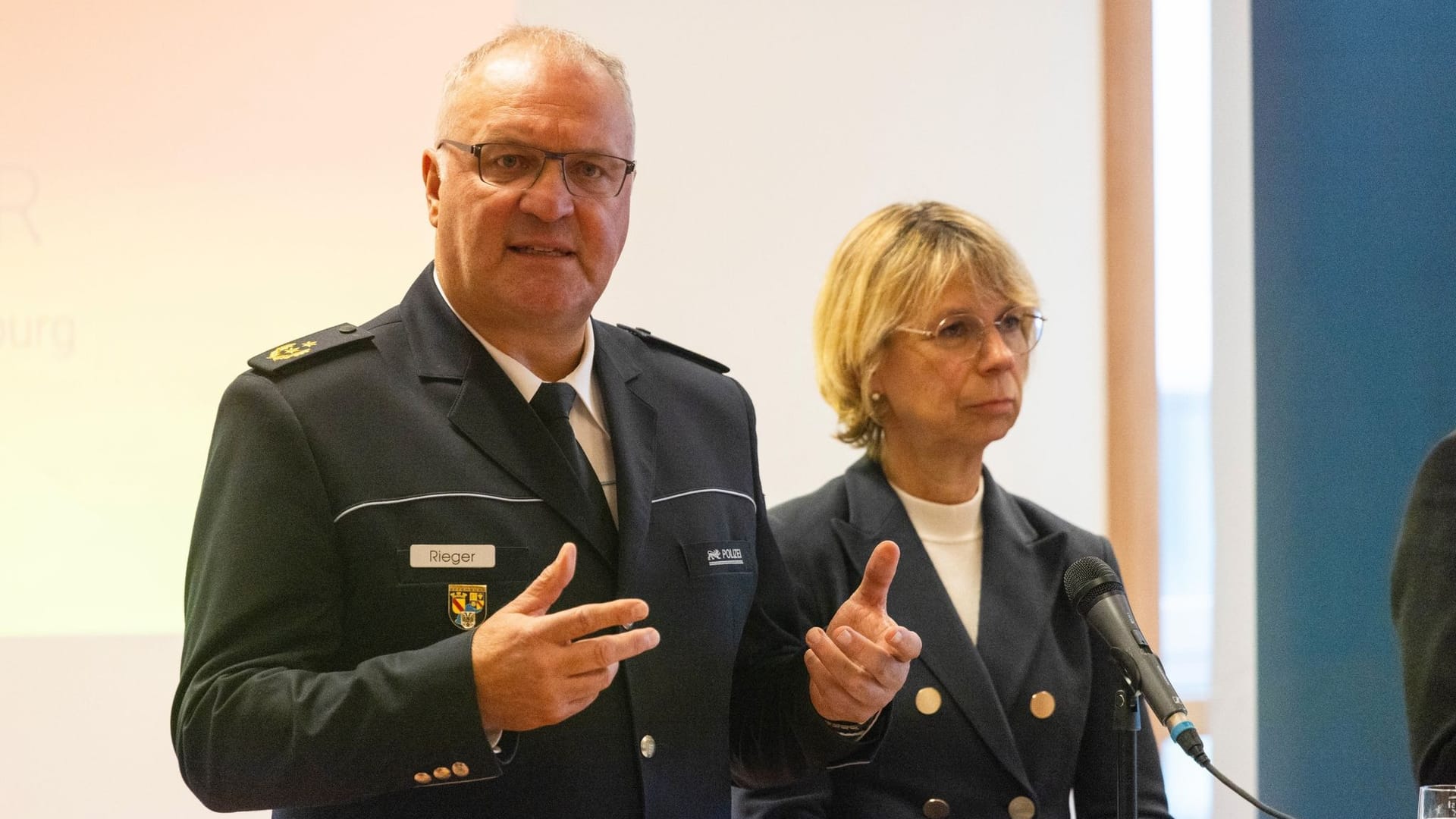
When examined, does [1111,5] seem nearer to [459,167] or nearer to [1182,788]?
[1182,788]

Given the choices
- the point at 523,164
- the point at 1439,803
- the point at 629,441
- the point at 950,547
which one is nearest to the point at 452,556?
the point at 629,441

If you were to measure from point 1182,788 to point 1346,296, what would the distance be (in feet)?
5.00

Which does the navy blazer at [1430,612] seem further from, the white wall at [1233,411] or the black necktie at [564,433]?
the black necktie at [564,433]

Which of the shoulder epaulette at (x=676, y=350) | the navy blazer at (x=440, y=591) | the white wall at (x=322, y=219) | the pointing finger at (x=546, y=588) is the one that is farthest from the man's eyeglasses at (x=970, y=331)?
the white wall at (x=322, y=219)

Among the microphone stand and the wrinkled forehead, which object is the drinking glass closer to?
the microphone stand

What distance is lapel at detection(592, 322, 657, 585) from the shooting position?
185cm

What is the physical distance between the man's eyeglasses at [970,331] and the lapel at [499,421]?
892mm

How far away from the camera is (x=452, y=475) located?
70.6 inches

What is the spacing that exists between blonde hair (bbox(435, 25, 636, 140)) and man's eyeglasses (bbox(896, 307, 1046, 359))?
0.79 m

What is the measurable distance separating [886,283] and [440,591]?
1145 mm

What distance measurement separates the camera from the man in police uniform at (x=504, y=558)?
154 cm

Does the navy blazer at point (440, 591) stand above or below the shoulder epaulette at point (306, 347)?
below

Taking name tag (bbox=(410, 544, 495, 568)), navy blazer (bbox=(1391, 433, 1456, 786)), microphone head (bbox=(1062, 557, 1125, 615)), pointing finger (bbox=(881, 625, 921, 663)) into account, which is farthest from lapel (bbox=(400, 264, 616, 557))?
navy blazer (bbox=(1391, 433, 1456, 786))

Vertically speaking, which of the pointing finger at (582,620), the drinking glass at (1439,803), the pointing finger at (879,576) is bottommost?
the drinking glass at (1439,803)
